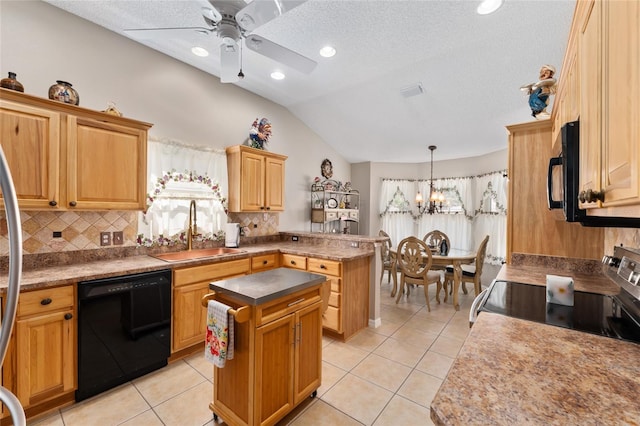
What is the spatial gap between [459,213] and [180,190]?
497 centimetres

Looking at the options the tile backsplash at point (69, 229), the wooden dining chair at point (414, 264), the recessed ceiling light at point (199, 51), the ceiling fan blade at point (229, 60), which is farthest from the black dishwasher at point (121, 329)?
the wooden dining chair at point (414, 264)

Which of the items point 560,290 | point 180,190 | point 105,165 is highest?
point 105,165

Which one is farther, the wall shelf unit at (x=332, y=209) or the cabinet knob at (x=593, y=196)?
the wall shelf unit at (x=332, y=209)

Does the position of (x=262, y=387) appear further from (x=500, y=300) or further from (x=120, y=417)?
(x=500, y=300)

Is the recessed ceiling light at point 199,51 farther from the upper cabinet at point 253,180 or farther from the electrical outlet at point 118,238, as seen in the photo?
the electrical outlet at point 118,238

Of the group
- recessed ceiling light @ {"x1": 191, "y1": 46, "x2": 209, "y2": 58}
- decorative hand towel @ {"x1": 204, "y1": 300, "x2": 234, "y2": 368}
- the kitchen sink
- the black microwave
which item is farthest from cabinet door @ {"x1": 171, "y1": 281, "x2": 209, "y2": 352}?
the black microwave

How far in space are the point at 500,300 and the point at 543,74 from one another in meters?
1.78

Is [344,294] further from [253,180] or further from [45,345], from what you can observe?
[45,345]

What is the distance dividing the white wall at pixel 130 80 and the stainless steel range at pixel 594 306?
3.41 metres

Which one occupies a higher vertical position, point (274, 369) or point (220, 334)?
point (220, 334)

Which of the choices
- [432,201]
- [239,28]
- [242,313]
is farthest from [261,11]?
[432,201]

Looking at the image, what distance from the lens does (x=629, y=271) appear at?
4.19ft

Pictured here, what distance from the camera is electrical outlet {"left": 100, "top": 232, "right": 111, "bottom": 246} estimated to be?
259 cm

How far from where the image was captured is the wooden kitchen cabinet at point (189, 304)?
8.17ft
